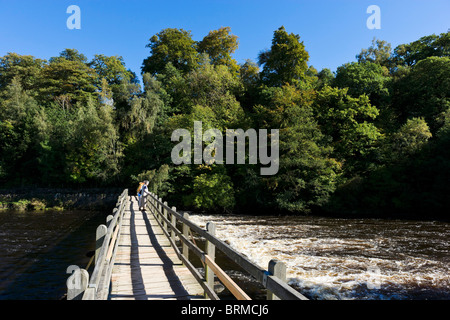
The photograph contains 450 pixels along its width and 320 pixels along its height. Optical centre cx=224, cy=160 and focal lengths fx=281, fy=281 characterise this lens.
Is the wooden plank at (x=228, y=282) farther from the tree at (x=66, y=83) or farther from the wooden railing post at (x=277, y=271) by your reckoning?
the tree at (x=66, y=83)

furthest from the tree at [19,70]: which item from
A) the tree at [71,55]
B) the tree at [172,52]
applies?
the tree at [172,52]

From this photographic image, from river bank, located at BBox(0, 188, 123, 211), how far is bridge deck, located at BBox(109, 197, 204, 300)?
85.3 feet

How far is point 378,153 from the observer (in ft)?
86.7

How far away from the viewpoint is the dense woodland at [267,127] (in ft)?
81.0

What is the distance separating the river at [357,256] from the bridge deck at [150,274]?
13.3 ft

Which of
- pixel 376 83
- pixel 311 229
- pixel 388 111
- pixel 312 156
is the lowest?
pixel 311 229

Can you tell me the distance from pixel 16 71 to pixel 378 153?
64654 mm

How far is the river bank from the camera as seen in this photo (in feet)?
101

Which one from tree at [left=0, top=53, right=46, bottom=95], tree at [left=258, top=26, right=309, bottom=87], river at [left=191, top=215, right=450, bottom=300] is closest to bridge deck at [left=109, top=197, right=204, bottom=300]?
river at [left=191, top=215, right=450, bottom=300]

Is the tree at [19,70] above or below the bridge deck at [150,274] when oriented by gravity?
above

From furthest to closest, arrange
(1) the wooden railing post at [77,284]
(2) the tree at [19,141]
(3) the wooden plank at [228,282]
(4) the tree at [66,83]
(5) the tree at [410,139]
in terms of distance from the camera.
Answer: (4) the tree at [66,83]
(2) the tree at [19,141]
(5) the tree at [410,139]
(3) the wooden plank at [228,282]
(1) the wooden railing post at [77,284]
